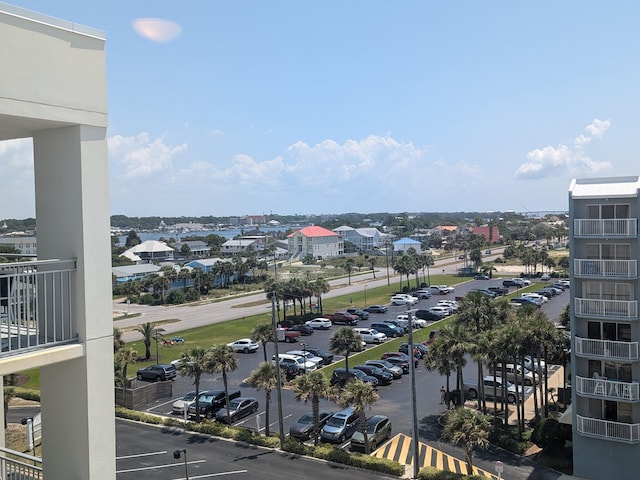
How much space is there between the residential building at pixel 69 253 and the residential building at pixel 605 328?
909 inches

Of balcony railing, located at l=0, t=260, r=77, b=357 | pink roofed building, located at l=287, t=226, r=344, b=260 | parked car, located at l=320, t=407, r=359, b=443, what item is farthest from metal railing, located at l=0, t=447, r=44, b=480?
pink roofed building, located at l=287, t=226, r=344, b=260

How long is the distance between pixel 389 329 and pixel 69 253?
155 feet

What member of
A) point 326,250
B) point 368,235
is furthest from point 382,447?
point 368,235

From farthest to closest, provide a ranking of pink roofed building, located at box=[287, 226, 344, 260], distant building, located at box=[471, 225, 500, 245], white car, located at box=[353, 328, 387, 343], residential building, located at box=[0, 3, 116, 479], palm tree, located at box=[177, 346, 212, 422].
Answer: distant building, located at box=[471, 225, 500, 245], pink roofed building, located at box=[287, 226, 344, 260], white car, located at box=[353, 328, 387, 343], palm tree, located at box=[177, 346, 212, 422], residential building, located at box=[0, 3, 116, 479]

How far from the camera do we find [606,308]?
78.4 feet

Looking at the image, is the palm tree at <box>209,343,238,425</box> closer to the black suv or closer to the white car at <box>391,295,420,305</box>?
the black suv

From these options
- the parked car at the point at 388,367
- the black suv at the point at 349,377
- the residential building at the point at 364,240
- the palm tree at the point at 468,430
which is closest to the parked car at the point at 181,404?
the black suv at the point at 349,377

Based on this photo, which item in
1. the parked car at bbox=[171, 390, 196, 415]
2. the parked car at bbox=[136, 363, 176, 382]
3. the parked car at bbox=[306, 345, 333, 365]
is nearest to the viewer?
the parked car at bbox=[171, 390, 196, 415]

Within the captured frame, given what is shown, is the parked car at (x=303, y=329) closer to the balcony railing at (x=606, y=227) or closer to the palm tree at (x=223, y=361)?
the palm tree at (x=223, y=361)

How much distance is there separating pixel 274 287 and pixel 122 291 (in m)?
37.0

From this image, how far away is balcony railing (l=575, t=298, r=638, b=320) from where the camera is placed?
919 inches

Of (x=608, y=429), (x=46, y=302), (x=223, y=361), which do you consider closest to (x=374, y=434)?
(x=223, y=361)

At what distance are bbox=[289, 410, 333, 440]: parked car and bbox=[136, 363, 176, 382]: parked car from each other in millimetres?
13064

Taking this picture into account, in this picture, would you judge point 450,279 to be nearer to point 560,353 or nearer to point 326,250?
point 326,250
